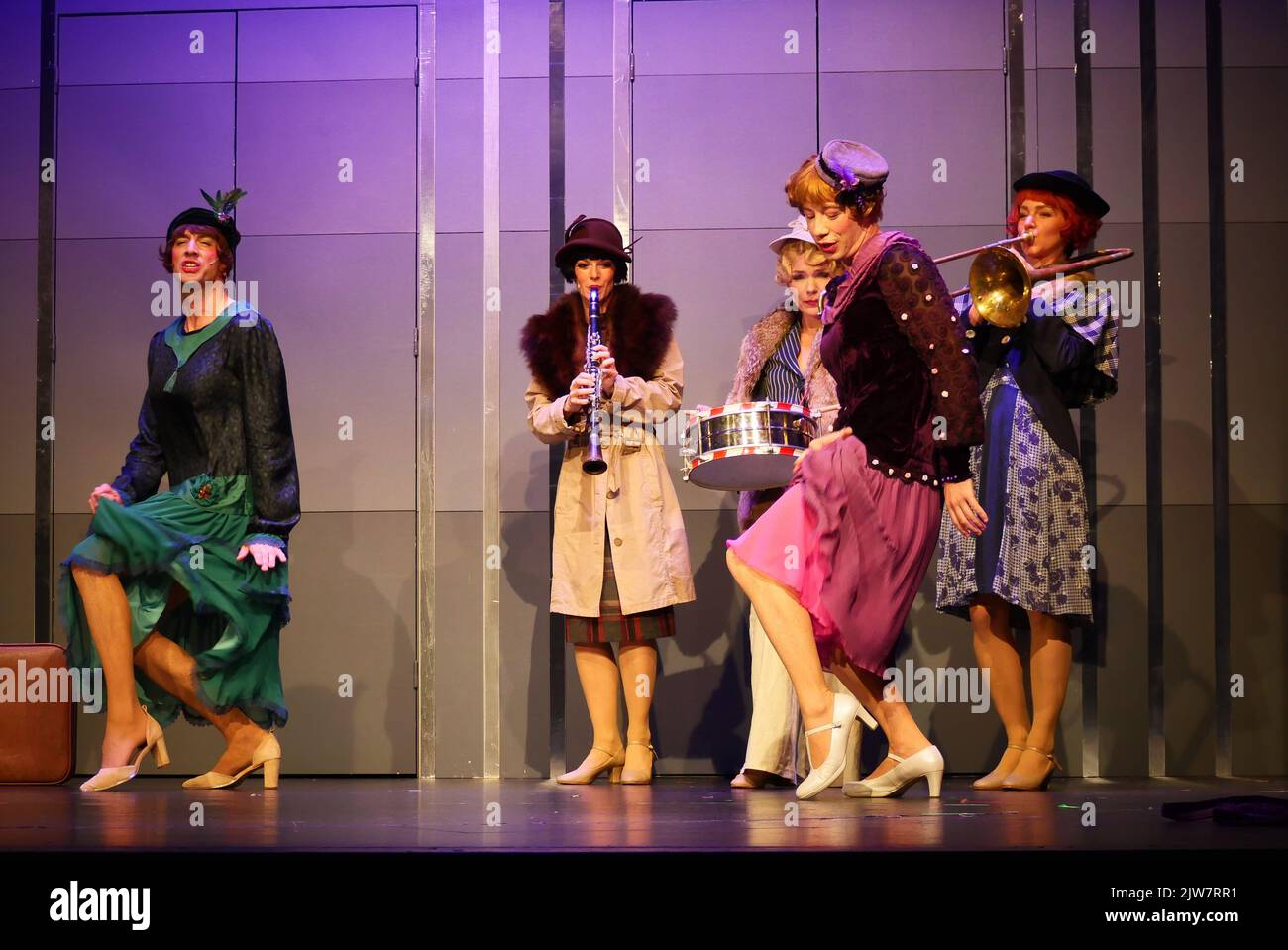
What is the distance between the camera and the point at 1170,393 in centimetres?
632

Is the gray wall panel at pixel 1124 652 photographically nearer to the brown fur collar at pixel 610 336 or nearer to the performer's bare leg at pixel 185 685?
the brown fur collar at pixel 610 336

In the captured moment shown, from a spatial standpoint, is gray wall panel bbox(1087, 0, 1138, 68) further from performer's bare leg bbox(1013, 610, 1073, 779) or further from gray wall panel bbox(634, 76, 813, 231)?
performer's bare leg bbox(1013, 610, 1073, 779)

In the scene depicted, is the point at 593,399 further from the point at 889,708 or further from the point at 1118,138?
the point at 1118,138

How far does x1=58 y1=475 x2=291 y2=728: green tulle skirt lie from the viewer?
4.94 metres

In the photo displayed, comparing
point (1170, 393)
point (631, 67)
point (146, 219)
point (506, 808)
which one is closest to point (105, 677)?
point (506, 808)

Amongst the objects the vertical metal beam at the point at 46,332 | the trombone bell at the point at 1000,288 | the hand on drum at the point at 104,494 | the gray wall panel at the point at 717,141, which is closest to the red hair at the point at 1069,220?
the trombone bell at the point at 1000,288

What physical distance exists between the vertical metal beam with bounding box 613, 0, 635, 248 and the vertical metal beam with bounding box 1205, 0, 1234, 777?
246 centimetres

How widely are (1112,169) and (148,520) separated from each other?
13.7 feet

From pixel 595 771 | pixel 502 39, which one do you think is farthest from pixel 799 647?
pixel 502 39

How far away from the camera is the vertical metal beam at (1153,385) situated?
625cm

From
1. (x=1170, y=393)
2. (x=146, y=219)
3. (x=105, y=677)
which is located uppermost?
(x=146, y=219)

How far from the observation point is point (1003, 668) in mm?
4953

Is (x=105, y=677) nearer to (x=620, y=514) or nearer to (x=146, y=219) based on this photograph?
(x=620, y=514)
